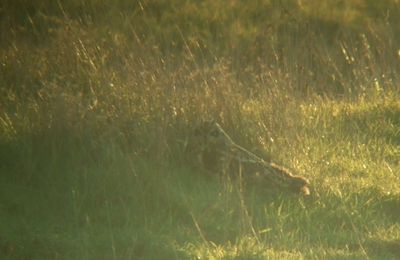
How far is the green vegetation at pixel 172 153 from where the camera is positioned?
556 cm

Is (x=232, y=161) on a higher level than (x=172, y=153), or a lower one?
lower

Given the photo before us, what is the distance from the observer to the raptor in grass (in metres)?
6.50

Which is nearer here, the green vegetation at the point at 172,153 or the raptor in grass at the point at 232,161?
the green vegetation at the point at 172,153

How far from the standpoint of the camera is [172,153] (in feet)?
22.2

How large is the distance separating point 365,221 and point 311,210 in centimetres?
37

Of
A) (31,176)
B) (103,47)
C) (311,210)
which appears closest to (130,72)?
(103,47)

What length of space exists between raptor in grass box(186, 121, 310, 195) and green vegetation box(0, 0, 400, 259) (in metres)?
0.10

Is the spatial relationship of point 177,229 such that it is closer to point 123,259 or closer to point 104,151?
point 123,259

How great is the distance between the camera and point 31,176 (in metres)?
6.32

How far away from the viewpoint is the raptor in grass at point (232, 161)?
650cm

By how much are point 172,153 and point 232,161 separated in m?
0.44

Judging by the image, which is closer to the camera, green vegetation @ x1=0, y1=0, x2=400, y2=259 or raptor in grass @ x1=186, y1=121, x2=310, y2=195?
green vegetation @ x1=0, y1=0, x2=400, y2=259

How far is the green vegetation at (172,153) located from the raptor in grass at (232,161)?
0.10m

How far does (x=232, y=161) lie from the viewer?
22.0ft
